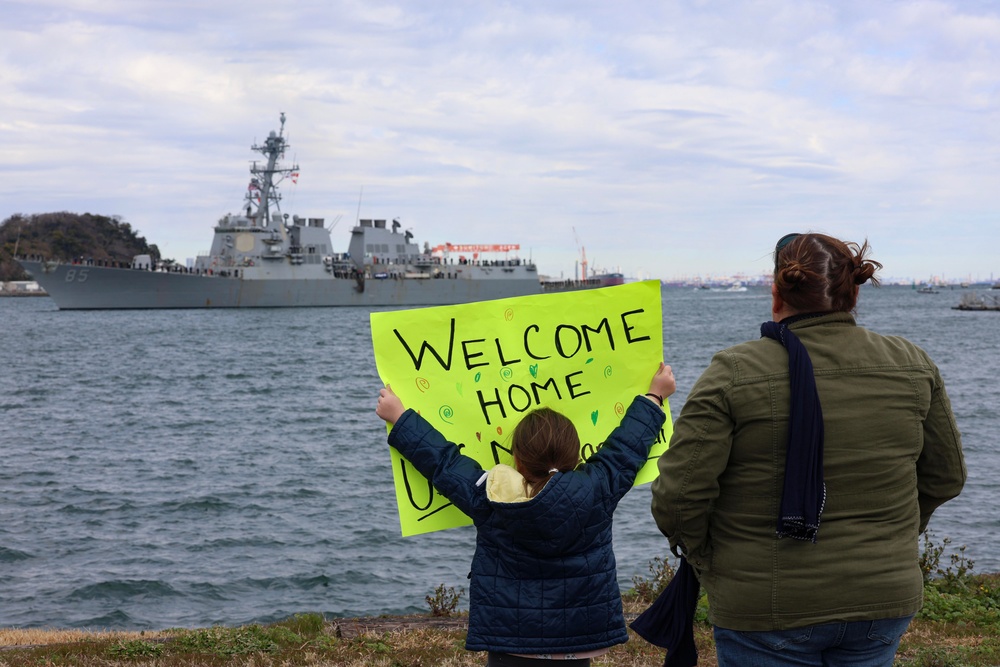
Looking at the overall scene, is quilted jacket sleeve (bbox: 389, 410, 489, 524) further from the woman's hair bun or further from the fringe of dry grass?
the fringe of dry grass

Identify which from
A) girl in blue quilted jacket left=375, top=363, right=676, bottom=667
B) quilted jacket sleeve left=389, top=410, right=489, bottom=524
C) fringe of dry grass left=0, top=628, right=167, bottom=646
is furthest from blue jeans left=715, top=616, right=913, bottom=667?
fringe of dry grass left=0, top=628, right=167, bottom=646

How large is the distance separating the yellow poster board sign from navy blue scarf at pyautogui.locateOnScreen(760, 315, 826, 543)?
1.06 meters

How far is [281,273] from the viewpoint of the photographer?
7550 centimetres

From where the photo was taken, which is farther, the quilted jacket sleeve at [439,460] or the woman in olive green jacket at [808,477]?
the quilted jacket sleeve at [439,460]

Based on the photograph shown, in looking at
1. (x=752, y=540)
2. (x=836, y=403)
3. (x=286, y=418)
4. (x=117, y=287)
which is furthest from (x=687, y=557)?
(x=117, y=287)

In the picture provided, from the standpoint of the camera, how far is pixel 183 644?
4980 mm

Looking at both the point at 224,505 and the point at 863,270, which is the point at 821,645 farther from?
the point at 224,505

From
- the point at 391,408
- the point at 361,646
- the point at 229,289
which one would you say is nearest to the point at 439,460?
the point at 391,408

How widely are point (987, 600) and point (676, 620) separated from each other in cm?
435

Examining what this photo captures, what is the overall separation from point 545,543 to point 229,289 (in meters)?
74.7

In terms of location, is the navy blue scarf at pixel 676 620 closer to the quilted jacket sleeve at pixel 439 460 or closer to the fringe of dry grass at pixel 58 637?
the quilted jacket sleeve at pixel 439 460

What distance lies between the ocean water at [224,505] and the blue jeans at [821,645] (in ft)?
22.6

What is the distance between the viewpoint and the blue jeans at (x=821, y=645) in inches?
90.8

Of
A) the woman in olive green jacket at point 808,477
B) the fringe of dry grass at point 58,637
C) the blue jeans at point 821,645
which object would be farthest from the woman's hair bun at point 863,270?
the fringe of dry grass at point 58,637
